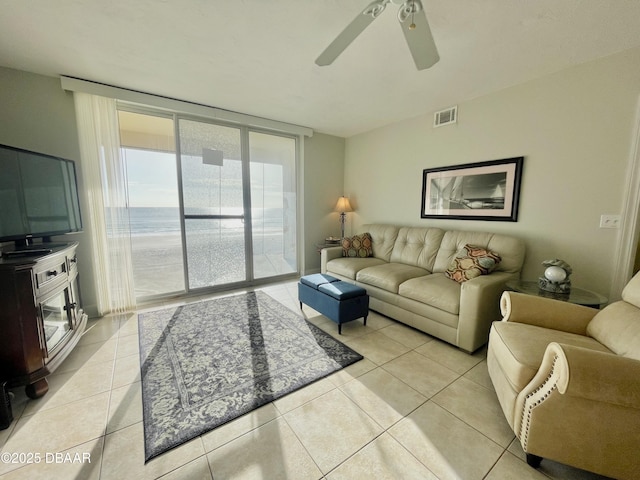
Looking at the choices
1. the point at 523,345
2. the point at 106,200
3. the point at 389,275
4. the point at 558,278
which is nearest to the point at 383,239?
the point at 389,275

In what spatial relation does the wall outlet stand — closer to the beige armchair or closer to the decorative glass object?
the decorative glass object

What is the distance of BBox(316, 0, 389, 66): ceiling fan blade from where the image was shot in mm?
1234

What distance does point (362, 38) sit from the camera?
1.86 metres

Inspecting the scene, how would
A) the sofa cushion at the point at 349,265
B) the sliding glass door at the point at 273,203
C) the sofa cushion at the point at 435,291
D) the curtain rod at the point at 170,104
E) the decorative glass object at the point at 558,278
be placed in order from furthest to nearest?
the sliding glass door at the point at 273,203
the sofa cushion at the point at 349,265
the curtain rod at the point at 170,104
the sofa cushion at the point at 435,291
the decorative glass object at the point at 558,278

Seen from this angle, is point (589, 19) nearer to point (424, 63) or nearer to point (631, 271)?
point (424, 63)

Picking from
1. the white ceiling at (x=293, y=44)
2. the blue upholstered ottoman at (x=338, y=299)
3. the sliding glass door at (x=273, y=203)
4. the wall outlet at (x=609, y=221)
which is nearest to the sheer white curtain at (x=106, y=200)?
the white ceiling at (x=293, y=44)

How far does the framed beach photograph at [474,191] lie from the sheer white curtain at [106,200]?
370 cm

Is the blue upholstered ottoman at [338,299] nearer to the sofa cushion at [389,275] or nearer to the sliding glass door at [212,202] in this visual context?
the sofa cushion at [389,275]

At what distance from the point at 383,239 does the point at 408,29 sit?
2.60 meters

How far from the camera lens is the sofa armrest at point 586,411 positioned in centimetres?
99

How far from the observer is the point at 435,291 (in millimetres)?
2330

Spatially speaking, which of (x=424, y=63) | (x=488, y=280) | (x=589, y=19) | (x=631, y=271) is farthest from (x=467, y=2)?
(x=631, y=271)

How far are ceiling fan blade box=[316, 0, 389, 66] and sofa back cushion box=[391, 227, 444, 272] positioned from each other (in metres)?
2.31

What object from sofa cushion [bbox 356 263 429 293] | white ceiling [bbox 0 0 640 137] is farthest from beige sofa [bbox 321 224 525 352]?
white ceiling [bbox 0 0 640 137]
